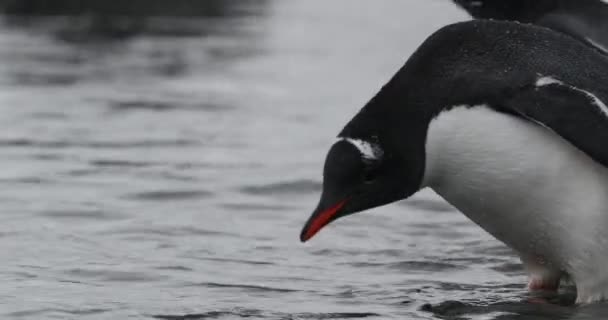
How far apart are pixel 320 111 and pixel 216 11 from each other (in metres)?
6.94

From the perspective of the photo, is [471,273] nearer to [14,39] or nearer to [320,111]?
[320,111]

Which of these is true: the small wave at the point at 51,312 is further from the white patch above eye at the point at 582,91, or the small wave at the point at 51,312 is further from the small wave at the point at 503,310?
the white patch above eye at the point at 582,91

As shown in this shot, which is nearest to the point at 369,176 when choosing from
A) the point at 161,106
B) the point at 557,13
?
the point at 557,13

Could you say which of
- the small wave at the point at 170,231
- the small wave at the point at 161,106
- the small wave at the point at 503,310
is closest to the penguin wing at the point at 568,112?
the small wave at the point at 503,310

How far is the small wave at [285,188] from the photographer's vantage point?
7.25 meters

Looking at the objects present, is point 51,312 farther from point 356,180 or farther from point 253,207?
point 253,207

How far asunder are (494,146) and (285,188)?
2.75 m

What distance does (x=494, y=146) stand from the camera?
15.5 ft

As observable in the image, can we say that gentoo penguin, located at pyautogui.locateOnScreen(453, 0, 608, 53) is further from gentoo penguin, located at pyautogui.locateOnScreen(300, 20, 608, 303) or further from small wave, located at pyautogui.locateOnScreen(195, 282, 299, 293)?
small wave, located at pyautogui.locateOnScreen(195, 282, 299, 293)

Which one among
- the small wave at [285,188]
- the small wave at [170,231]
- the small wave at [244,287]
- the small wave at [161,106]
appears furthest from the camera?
the small wave at [161,106]

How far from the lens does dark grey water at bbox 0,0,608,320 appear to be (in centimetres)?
503

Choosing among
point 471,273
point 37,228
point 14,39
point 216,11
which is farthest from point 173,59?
point 471,273

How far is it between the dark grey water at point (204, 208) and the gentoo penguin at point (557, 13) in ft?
3.18

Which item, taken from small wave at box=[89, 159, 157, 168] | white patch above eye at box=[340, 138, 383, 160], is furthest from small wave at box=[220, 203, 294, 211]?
white patch above eye at box=[340, 138, 383, 160]
